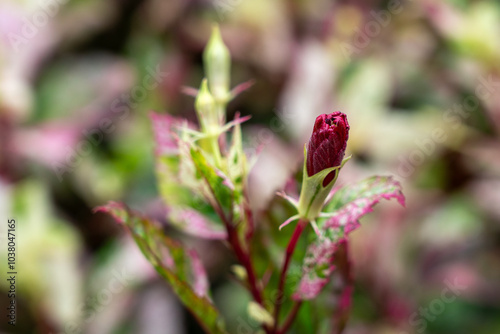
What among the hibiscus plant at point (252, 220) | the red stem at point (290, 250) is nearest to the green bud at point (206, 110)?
the hibiscus plant at point (252, 220)

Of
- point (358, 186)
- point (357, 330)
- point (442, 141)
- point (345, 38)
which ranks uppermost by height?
point (358, 186)

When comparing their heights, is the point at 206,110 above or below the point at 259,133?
above

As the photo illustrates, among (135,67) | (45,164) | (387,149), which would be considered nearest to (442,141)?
(387,149)

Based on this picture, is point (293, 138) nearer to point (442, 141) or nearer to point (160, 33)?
point (442, 141)

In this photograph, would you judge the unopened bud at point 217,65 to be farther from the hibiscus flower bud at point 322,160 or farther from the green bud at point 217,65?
the hibiscus flower bud at point 322,160

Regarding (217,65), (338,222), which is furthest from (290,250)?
(217,65)

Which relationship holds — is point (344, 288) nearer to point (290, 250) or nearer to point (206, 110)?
point (290, 250)

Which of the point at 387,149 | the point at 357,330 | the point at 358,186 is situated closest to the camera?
the point at 358,186
